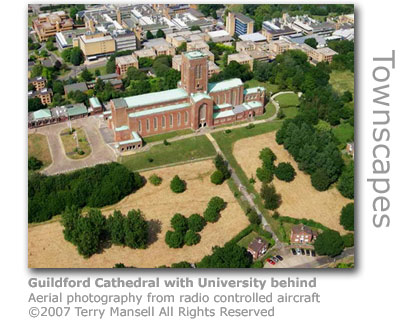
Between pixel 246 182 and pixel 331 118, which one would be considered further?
pixel 331 118

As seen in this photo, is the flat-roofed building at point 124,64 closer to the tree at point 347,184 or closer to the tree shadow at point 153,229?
the tree shadow at point 153,229

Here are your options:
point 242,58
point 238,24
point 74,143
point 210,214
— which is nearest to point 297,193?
point 210,214

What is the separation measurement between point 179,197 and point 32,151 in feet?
104

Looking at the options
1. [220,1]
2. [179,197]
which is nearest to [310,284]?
[179,197]

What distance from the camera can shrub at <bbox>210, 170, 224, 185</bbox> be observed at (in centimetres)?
8662

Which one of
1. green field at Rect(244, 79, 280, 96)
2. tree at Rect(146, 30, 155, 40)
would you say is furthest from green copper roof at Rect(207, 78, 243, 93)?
tree at Rect(146, 30, 155, 40)

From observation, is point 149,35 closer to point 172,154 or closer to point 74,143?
point 74,143

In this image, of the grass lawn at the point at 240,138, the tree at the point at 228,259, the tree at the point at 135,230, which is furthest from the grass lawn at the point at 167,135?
the tree at the point at 228,259

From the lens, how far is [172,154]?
308 ft

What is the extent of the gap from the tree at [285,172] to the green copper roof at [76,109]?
45477 millimetres

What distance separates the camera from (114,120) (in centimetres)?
9719

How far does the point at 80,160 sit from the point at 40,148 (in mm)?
9773
